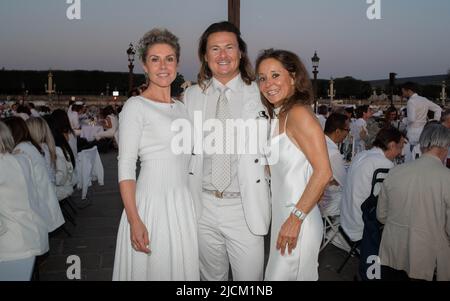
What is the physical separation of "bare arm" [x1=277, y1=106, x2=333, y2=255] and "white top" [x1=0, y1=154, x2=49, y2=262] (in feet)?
6.76

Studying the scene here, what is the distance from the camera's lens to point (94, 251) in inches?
211

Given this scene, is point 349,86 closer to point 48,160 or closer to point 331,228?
point 331,228

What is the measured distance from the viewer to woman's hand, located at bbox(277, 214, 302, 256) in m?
2.47

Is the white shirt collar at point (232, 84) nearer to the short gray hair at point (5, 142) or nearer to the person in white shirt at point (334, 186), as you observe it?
the short gray hair at point (5, 142)

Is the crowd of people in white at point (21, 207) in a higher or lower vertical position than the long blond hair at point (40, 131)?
lower

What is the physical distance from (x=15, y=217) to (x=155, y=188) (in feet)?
5.00

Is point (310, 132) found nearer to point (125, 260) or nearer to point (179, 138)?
point (179, 138)

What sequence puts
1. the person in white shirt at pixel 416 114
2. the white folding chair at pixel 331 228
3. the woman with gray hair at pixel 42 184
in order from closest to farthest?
the woman with gray hair at pixel 42 184 < the white folding chair at pixel 331 228 < the person in white shirt at pixel 416 114

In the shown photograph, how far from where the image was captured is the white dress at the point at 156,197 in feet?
8.30

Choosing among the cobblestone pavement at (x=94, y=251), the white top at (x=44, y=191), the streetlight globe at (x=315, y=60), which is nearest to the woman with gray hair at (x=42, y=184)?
the white top at (x=44, y=191)

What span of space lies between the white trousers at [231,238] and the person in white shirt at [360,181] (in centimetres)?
179

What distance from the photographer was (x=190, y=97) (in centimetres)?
307


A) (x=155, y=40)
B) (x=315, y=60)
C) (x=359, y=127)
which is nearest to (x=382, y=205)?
(x=155, y=40)
